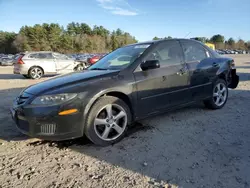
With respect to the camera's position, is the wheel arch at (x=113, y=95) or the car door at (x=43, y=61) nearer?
the wheel arch at (x=113, y=95)

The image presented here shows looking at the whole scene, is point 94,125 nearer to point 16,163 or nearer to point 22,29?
point 16,163

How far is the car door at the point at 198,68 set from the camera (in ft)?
14.6

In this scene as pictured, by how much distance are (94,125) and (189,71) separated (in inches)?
87.5

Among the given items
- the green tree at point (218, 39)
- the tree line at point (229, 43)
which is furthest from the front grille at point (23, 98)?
the green tree at point (218, 39)

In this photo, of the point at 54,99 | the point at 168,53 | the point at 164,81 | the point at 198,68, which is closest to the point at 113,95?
the point at 54,99

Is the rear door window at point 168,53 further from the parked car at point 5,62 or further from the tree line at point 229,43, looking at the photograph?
the tree line at point 229,43

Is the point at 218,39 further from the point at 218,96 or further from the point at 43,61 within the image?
the point at 218,96

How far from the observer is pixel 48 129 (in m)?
3.01

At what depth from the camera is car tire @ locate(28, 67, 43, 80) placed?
12337 mm

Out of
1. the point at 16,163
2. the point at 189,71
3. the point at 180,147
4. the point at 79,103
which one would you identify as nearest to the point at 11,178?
the point at 16,163

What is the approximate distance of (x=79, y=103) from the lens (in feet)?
10.0

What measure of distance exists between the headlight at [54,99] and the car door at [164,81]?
3.67 feet

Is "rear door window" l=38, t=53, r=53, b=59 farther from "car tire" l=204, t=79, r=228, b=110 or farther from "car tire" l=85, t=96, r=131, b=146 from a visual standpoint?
"car tire" l=85, t=96, r=131, b=146

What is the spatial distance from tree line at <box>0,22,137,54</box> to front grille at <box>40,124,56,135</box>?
73304 millimetres
